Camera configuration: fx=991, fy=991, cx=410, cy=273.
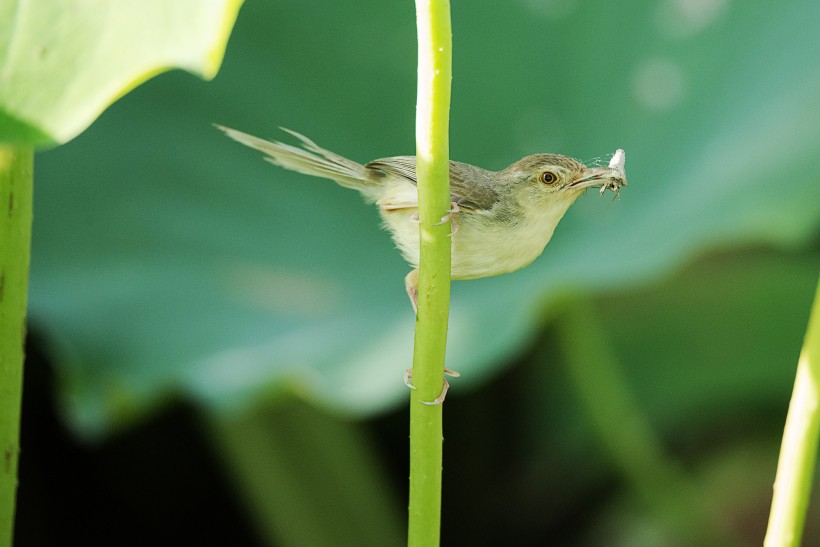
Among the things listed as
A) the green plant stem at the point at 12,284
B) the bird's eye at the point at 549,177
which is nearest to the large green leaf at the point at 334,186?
the bird's eye at the point at 549,177

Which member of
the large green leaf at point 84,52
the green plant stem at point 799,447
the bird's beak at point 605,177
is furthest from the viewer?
the bird's beak at point 605,177

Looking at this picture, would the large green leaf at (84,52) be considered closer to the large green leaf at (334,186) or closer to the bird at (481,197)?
the bird at (481,197)

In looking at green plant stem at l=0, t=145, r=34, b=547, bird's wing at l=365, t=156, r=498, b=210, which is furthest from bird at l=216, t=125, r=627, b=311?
green plant stem at l=0, t=145, r=34, b=547

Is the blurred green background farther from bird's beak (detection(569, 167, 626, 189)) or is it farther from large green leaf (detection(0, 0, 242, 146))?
large green leaf (detection(0, 0, 242, 146))

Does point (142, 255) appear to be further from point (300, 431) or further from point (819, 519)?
point (819, 519)

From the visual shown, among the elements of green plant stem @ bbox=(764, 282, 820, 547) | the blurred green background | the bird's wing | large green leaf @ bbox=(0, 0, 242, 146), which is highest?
the blurred green background
